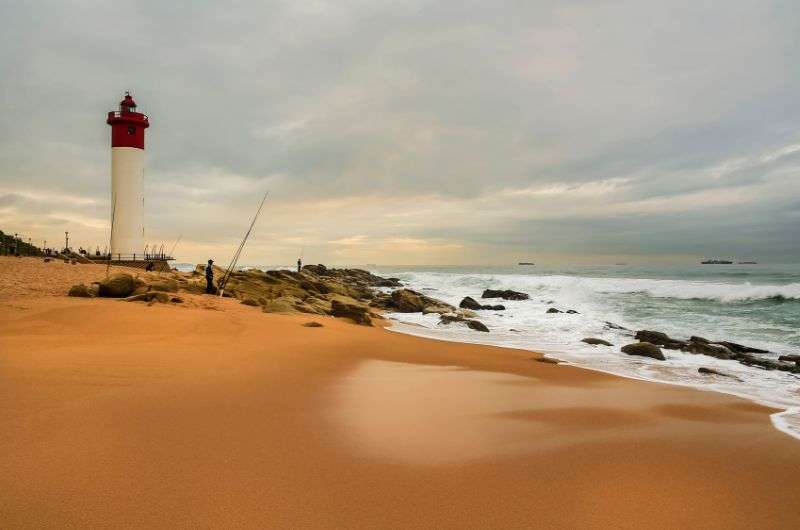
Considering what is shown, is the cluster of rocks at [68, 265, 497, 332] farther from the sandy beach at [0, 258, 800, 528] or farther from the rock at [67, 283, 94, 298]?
the sandy beach at [0, 258, 800, 528]

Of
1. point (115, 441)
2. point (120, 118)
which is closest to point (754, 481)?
point (115, 441)

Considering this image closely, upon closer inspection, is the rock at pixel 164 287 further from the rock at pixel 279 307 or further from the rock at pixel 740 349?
the rock at pixel 740 349

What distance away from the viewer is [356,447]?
3.05 m

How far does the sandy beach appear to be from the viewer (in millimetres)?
2234

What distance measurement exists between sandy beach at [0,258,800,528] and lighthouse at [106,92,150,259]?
2426cm

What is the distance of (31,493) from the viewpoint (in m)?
2.20

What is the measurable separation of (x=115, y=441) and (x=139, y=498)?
0.81 metres

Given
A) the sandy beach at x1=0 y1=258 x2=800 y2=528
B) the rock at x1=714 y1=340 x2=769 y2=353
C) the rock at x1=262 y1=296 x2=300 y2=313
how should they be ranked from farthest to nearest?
the rock at x1=262 y1=296 x2=300 y2=313 → the rock at x1=714 y1=340 x2=769 y2=353 → the sandy beach at x1=0 y1=258 x2=800 y2=528

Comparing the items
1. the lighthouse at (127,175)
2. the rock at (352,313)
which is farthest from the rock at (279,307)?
the lighthouse at (127,175)

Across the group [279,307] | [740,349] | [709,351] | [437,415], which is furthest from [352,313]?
[740,349]

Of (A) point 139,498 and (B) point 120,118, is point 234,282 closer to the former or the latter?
(A) point 139,498

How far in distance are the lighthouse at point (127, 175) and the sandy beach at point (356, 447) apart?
24.3 metres

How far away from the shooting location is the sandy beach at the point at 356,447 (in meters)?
2.23

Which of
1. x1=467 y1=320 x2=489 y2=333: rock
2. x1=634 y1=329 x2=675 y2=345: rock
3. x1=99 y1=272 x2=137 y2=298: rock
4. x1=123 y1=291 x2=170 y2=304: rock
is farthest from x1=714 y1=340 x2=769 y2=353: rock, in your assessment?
x1=99 y1=272 x2=137 y2=298: rock
